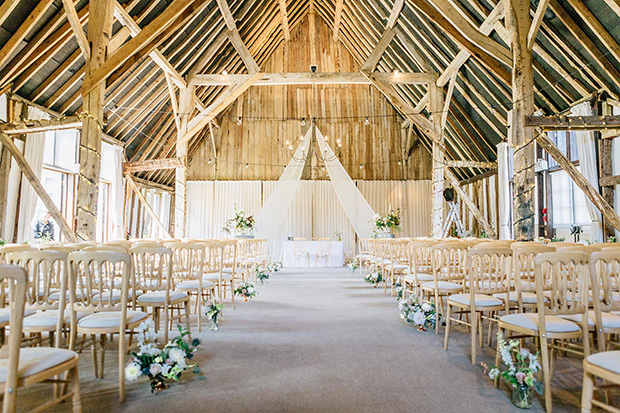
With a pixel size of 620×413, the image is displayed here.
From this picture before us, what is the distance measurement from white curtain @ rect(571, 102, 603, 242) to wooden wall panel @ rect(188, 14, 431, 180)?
763cm

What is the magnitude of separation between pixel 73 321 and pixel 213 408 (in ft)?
3.46

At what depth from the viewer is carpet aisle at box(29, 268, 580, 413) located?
2.35 m

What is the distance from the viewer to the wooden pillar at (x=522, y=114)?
592cm

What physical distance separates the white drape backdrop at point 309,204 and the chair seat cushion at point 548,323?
12376mm

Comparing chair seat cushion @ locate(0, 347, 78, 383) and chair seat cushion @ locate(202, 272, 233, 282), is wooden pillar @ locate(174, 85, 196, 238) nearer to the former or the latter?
chair seat cushion @ locate(202, 272, 233, 282)

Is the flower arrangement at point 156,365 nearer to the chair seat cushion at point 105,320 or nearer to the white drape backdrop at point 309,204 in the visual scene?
the chair seat cushion at point 105,320

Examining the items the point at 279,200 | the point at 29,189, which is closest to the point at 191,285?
the point at 29,189

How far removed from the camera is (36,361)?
Result: 176cm

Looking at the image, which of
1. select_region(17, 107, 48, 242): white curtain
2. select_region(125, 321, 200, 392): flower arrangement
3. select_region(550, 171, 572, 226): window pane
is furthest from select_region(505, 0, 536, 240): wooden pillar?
select_region(17, 107, 48, 242): white curtain

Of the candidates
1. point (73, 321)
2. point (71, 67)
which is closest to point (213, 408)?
point (73, 321)

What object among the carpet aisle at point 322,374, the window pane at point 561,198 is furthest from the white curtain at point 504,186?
the carpet aisle at point 322,374

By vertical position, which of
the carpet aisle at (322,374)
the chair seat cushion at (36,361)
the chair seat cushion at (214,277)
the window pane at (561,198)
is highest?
the window pane at (561,198)

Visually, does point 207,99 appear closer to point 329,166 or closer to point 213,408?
point 329,166

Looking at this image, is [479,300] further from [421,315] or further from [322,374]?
[322,374]
